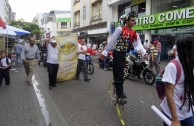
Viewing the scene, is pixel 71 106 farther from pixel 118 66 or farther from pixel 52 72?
pixel 52 72

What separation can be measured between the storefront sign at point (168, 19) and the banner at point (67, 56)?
9591 millimetres

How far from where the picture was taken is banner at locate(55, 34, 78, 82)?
9.27 meters

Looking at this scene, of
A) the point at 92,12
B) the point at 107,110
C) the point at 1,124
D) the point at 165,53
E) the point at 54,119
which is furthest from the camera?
the point at 92,12

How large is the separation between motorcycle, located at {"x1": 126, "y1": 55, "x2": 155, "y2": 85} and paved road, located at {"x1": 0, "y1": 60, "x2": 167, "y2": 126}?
72 centimetres

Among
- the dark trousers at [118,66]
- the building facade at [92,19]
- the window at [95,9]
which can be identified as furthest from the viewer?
the window at [95,9]

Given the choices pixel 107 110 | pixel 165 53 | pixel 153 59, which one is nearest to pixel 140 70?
pixel 153 59

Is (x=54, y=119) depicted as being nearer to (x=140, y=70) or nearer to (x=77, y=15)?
(x=140, y=70)

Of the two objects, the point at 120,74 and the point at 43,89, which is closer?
the point at 120,74

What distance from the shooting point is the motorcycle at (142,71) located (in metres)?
9.18

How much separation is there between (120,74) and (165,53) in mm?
16372

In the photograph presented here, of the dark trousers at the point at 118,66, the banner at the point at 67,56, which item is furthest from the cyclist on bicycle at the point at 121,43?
the banner at the point at 67,56

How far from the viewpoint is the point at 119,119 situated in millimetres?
4801

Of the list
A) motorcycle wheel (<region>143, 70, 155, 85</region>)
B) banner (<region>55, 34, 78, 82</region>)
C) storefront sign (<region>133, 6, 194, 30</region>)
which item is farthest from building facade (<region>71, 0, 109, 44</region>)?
motorcycle wheel (<region>143, 70, 155, 85</region>)

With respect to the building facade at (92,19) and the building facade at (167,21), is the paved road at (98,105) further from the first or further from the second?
the building facade at (92,19)
